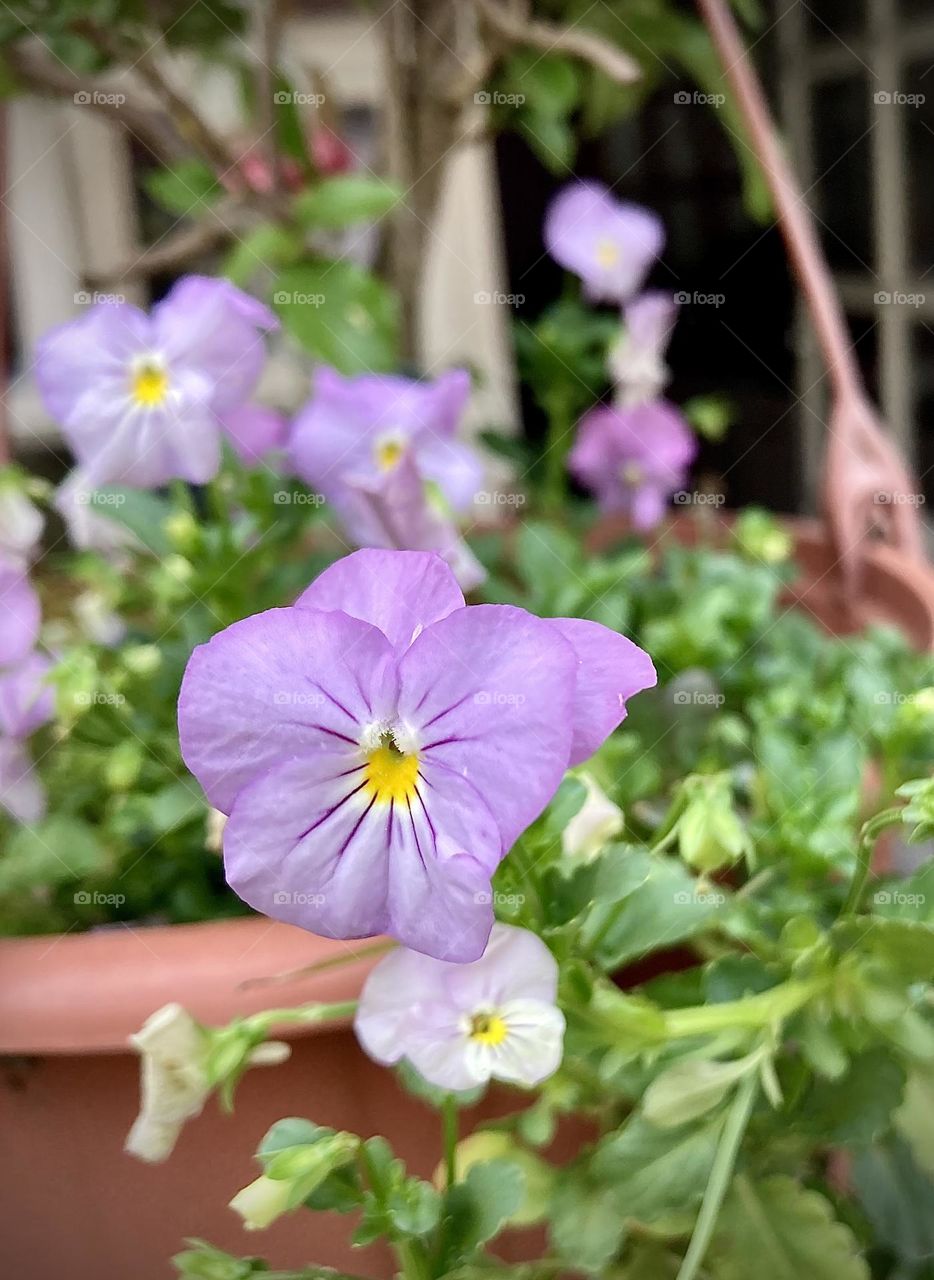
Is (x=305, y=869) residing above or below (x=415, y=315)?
below

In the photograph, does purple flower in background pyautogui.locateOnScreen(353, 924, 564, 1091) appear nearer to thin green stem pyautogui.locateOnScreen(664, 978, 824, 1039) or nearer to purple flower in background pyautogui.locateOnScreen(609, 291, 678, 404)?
thin green stem pyautogui.locateOnScreen(664, 978, 824, 1039)

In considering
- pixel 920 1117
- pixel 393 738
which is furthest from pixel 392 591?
pixel 920 1117

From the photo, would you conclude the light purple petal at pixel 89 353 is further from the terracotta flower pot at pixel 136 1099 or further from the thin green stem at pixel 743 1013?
the thin green stem at pixel 743 1013

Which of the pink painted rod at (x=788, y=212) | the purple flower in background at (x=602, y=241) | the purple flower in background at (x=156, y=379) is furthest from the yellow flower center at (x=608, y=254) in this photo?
the purple flower in background at (x=156, y=379)

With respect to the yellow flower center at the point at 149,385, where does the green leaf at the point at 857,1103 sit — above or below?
below

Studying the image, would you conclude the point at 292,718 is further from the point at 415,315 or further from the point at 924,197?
the point at 924,197

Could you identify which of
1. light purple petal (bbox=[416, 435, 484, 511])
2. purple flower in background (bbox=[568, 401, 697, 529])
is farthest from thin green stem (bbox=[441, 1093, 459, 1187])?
purple flower in background (bbox=[568, 401, 697, 529])

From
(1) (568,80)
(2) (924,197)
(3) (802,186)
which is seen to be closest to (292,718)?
(1) (568,80)
